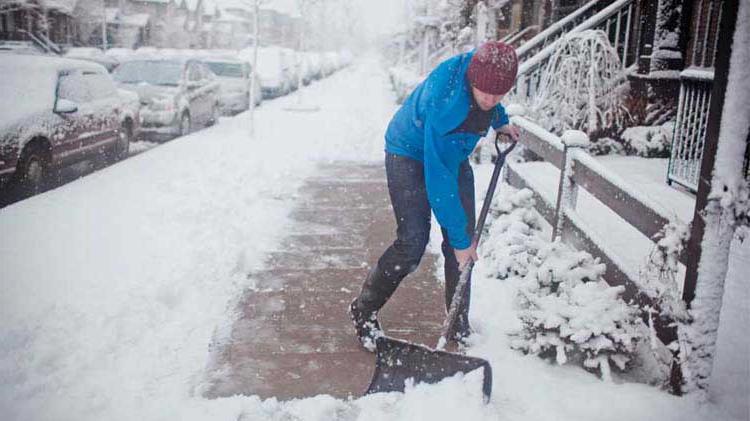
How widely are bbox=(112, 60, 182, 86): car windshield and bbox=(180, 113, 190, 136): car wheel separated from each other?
685mm

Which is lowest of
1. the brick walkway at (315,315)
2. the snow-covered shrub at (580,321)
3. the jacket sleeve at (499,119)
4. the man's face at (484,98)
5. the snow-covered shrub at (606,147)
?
the brick walkway at (315,315)

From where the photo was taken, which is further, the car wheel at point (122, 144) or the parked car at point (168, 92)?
the parked car at point (168, 92)

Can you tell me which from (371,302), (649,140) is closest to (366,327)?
(371,302)

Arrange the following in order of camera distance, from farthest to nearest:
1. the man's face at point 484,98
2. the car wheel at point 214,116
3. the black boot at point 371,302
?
the car wheel at point 214,116
the black boot at point 371,302
the man's face at point 484,98

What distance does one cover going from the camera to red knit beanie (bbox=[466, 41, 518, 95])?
2.53m

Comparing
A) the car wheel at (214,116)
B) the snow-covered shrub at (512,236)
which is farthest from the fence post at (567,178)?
the car wheel at (214,116)

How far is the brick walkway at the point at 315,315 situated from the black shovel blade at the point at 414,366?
0.66ft

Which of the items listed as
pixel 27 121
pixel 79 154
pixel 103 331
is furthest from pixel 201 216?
pixel 79 154

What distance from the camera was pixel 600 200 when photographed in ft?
12.3

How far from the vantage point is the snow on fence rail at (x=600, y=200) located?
3020 millimetres

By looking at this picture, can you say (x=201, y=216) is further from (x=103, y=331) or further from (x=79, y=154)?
(x=79, y=154)

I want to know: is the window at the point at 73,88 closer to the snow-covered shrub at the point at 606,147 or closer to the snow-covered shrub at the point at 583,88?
the snow-covered shrub at the point at 583,88

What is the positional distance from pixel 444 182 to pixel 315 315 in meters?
1.67

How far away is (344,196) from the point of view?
7.14 m
